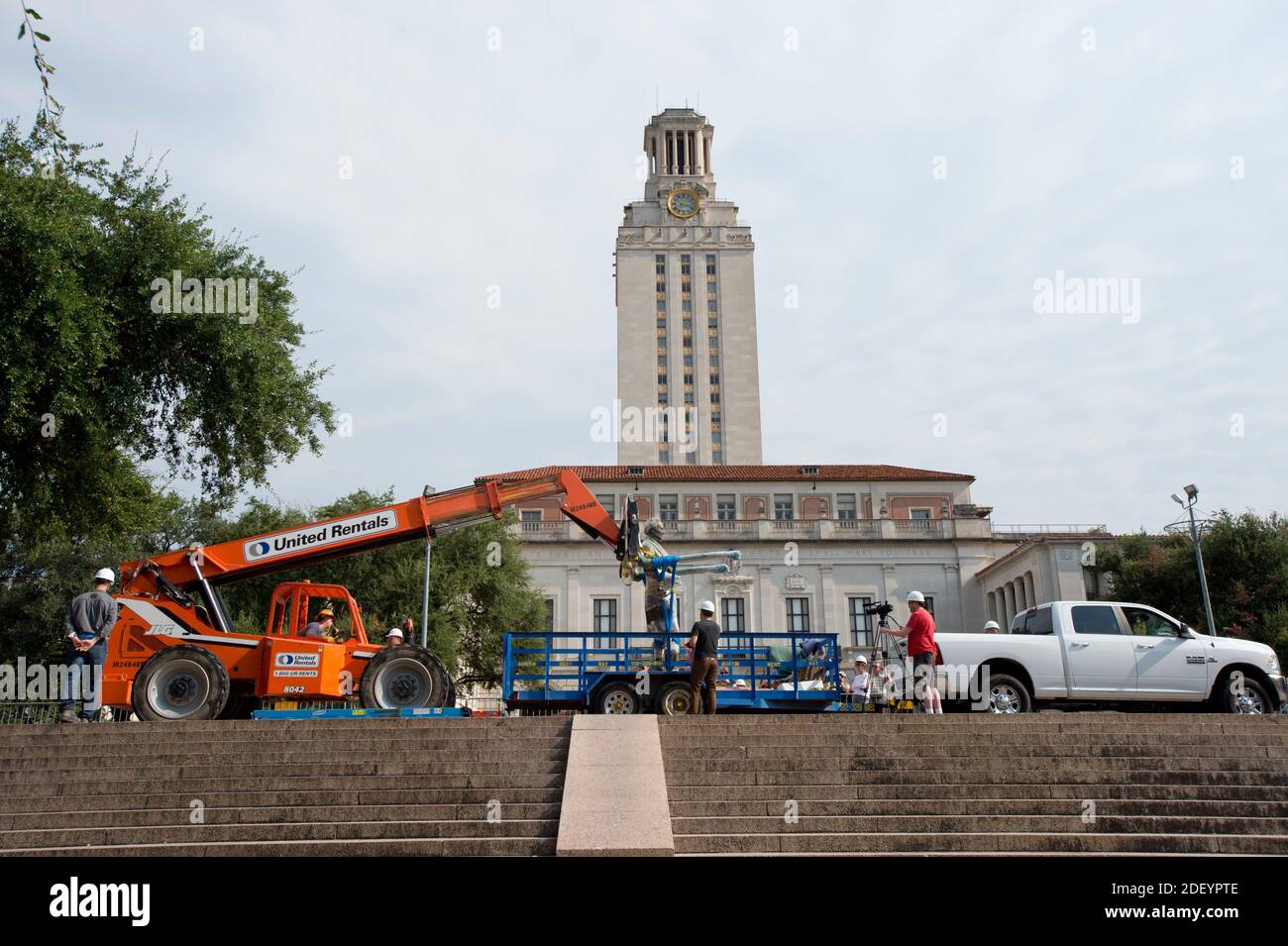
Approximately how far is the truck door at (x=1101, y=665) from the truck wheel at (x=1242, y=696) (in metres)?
1.37

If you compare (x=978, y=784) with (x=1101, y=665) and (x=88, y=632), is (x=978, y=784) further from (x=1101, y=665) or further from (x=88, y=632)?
(x=88, y=632)

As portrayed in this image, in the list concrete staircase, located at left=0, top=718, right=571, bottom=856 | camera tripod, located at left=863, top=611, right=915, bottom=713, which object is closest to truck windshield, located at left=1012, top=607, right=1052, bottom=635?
camera tripod, located at left=863, top=611, right=915, bottom=713

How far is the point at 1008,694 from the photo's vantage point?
15.5m

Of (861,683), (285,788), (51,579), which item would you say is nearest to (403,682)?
(285,788)

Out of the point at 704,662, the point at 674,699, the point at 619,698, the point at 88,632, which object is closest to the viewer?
the point at 88,632

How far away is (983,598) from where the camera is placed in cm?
5503

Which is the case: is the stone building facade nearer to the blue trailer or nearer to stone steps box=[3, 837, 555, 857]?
the blue trailer

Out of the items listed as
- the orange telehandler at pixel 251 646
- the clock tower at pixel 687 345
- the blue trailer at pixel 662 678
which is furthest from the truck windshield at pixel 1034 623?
the clock tower at pixel 687 345

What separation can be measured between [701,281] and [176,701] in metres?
88.3

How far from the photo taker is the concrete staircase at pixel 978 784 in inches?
383

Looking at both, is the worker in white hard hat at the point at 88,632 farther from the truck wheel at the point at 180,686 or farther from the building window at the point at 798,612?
the building window at the point at 798,612

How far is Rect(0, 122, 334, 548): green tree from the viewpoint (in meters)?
17.9

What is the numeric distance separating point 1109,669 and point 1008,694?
1665mm

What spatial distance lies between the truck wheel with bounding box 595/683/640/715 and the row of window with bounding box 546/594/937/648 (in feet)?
124
